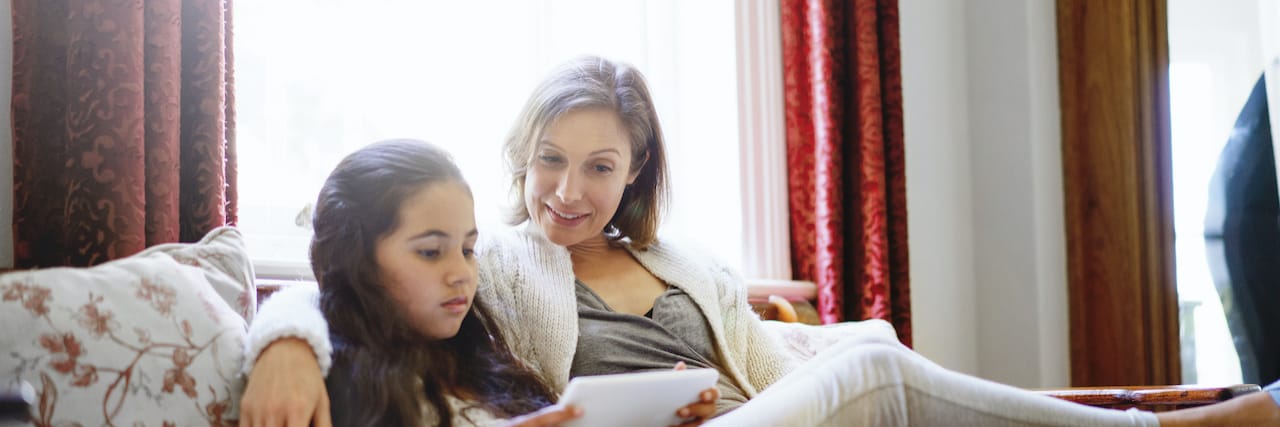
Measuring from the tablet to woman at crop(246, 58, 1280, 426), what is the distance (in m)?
0.06

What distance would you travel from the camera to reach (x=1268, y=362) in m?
2.76

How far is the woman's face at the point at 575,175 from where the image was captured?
5.73 feet

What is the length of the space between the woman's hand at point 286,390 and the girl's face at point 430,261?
198 millimetres

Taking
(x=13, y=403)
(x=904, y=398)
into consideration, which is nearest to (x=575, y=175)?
(x=904, y=398)

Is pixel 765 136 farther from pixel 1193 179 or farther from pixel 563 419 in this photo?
pixel 563 419

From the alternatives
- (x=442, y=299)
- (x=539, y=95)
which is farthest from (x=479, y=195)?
(x=442, y=299)

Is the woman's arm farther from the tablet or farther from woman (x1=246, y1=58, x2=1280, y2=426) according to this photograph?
the tablet

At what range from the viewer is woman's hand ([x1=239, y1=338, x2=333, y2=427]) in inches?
44.6

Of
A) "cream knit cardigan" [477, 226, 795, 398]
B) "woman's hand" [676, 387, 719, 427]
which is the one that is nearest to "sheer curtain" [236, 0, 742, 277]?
"cream knit cardigan" [477, 226, 795, 398]

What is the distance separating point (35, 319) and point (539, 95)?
2.90ft

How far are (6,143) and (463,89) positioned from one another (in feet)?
3.39

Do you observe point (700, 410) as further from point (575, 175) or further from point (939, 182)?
point (939, 182)

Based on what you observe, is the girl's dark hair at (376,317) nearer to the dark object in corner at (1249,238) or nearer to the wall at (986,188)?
the wall at (986,188)

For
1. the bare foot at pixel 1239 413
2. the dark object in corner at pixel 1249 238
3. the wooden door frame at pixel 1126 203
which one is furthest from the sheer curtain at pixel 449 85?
the dark object in corner at pixel 1249 238
